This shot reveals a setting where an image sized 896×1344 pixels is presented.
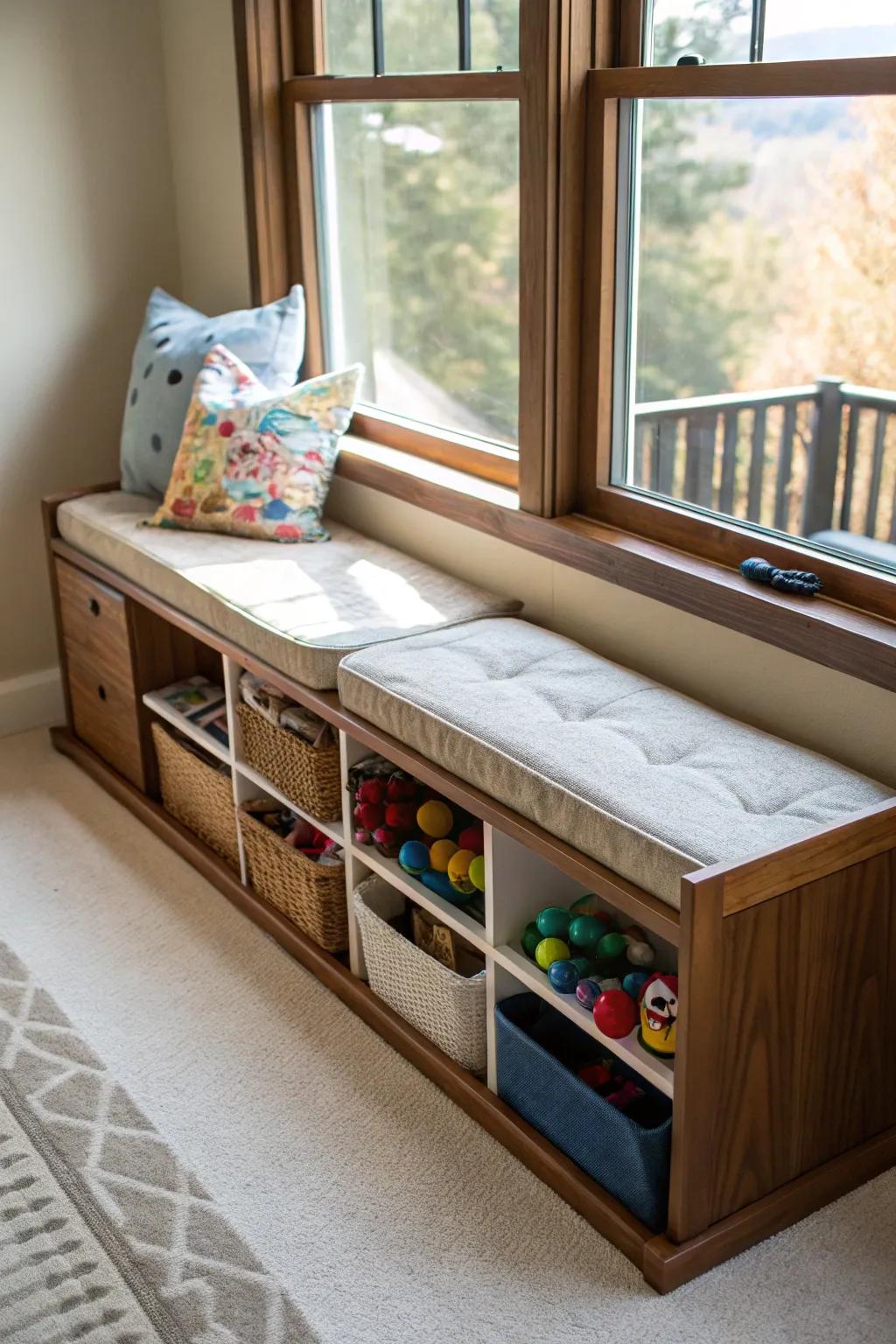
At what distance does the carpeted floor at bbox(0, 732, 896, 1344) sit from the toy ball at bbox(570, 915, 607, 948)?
1.15 feet

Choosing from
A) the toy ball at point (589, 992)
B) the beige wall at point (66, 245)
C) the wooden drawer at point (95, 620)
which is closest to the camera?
the toy ball at point (589, 992)

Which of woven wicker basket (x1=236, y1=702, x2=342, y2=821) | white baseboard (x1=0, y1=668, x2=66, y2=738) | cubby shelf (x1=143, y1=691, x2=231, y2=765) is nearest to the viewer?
woven wicker basket (x1=236, y1=702, x2=342, y2=821)

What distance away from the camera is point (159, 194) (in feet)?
11.1

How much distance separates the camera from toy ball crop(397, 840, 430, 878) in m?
2.19

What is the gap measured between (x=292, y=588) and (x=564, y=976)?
1.00 meters

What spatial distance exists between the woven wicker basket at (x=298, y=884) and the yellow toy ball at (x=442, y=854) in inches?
11.2

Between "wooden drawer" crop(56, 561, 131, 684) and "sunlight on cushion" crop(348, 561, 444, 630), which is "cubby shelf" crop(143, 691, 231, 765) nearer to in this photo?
"wooden drawer" crop(56, 561, 131, 684)

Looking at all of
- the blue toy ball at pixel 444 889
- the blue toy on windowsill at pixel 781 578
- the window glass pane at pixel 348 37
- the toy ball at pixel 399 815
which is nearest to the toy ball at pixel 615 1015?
the blue toy ball at pixel 444 889

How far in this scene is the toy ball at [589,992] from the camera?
1898 millimetres

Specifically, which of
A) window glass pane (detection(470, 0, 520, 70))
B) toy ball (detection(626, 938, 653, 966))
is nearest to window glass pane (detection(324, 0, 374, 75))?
window glass pane (detection(470, 0, 520, 70))

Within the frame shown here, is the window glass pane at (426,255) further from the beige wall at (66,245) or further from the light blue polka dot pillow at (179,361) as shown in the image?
the beige wall at (66,245)

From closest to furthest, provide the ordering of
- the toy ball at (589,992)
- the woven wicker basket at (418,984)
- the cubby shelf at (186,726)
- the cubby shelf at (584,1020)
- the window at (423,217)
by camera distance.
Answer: the cubby shelf at (584,1020), the toy ball at (589,992), the woven wicker basket at (418,984), the window at (423,217), the cubby shelf at (186,726)

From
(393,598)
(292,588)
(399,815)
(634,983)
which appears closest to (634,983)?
(634,983)

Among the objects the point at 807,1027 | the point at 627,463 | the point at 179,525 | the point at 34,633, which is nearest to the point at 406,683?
the point at 627,463
